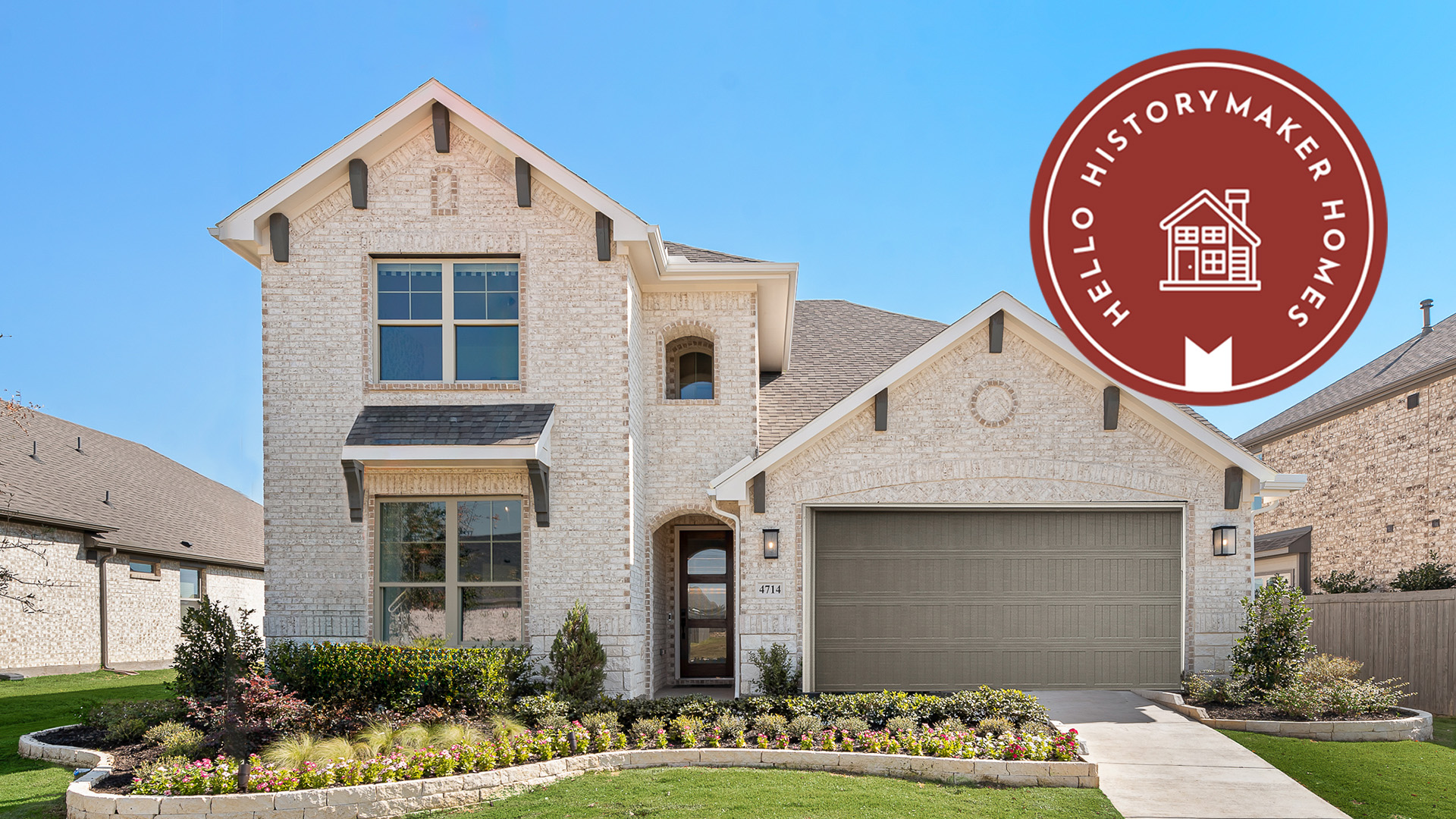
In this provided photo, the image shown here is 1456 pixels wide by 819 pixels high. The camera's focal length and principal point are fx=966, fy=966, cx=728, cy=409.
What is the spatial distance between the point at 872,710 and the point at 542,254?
6.63 meters

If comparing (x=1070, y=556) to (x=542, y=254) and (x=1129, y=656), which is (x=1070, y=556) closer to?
(x=1129, y=656)

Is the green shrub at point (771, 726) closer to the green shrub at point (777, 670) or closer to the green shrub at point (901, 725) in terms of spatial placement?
the green shrub at point (901, 725)

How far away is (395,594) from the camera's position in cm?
1186

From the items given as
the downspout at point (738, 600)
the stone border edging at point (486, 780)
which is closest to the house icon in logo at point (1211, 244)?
the stone border edging at point (486, 780)

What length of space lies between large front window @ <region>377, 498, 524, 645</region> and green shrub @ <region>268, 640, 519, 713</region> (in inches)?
41.9

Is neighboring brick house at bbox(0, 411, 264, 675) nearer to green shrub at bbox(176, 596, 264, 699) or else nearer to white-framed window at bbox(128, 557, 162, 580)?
Answer: white-framed window at bbox(128, 557, 162, 580)

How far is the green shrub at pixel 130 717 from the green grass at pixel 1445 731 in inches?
528

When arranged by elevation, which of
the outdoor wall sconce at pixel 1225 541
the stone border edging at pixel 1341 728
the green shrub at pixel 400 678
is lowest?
the stone border edging at pixel 1341 728

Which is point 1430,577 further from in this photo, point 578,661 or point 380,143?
point 380,143

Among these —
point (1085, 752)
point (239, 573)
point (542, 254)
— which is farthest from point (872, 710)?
point (239, 573)

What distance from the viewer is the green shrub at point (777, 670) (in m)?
11.9

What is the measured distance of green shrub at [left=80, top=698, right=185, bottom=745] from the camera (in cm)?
980

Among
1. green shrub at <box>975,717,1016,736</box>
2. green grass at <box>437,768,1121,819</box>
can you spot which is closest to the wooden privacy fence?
green shrub at <box>975,717,1016,736</box>

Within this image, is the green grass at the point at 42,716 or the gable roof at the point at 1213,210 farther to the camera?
the green grass at the point at 42,716
